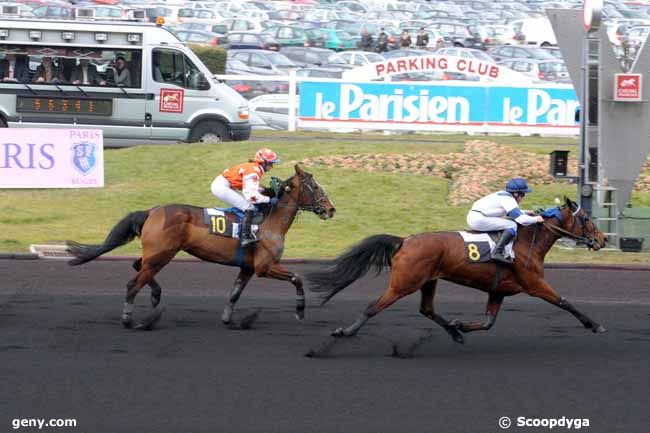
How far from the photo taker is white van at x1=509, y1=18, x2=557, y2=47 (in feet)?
157

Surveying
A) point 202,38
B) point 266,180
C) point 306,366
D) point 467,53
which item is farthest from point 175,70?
point 202,38

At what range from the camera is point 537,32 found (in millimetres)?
48531

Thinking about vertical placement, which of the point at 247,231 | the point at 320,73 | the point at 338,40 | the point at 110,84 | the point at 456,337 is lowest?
the point at 456,337

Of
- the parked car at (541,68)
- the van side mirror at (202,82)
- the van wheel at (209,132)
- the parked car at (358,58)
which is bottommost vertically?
the van wheel at (209,132)

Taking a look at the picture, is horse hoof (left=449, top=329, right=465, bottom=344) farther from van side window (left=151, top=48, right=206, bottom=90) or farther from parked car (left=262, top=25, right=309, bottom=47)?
parked car (left=262, top=25, right=309, bottom=47)

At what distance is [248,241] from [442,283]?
12.9 feet

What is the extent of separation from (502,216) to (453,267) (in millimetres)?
754

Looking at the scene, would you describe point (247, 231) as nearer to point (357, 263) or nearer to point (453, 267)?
point (357, 263)

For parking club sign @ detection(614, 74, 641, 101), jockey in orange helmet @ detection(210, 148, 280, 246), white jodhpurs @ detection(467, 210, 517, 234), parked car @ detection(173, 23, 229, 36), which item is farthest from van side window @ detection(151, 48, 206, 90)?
parked car @ detection(173, 23, 229, 36)

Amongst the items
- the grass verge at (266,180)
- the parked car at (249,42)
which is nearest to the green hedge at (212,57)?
the grass verge at (266,180)

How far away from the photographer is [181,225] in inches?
447

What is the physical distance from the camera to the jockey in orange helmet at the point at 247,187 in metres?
11.4

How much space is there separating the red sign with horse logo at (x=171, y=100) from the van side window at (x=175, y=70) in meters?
0.22

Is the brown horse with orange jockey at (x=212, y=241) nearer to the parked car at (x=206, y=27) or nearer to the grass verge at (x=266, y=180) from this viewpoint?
the grass verge at (x=266, y=180)
